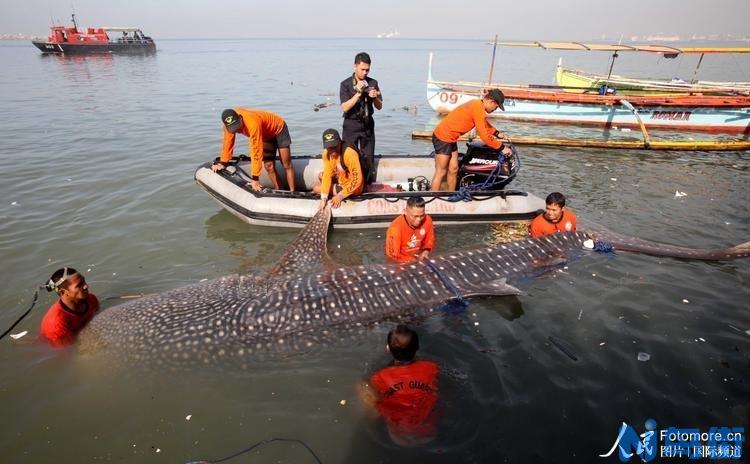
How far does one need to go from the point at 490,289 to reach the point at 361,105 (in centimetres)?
464

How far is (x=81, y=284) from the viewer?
→ 4.79 m

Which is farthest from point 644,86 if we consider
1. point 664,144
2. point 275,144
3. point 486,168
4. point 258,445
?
point 258,445

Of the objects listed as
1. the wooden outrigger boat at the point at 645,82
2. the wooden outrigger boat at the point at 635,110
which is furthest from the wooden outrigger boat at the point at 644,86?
the wooden outrigger boat at the point at 635,110

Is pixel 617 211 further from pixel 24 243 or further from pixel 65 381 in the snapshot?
pixel 24 243

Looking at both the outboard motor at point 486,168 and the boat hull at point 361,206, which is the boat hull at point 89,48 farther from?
the outboard motor at point 486,168

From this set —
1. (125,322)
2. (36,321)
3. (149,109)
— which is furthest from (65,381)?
(149,109)

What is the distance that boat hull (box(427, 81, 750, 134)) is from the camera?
16.9m

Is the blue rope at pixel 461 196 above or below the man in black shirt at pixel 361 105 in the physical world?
below

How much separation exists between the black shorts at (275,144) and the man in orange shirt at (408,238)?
3.69 metres

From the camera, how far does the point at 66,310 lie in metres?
4.87

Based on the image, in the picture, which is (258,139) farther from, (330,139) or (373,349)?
(373,349)

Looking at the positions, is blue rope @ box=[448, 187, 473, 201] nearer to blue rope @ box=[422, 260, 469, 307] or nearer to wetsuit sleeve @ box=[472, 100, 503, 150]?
wetsuit sleeve @ box=[472, 100, 503, 150]

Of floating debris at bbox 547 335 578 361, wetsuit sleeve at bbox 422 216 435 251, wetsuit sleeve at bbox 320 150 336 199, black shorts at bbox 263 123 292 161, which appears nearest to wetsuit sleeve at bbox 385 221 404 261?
wetsuit sleeve at bbox 422 216 435 251

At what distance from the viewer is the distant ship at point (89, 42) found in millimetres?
56906
